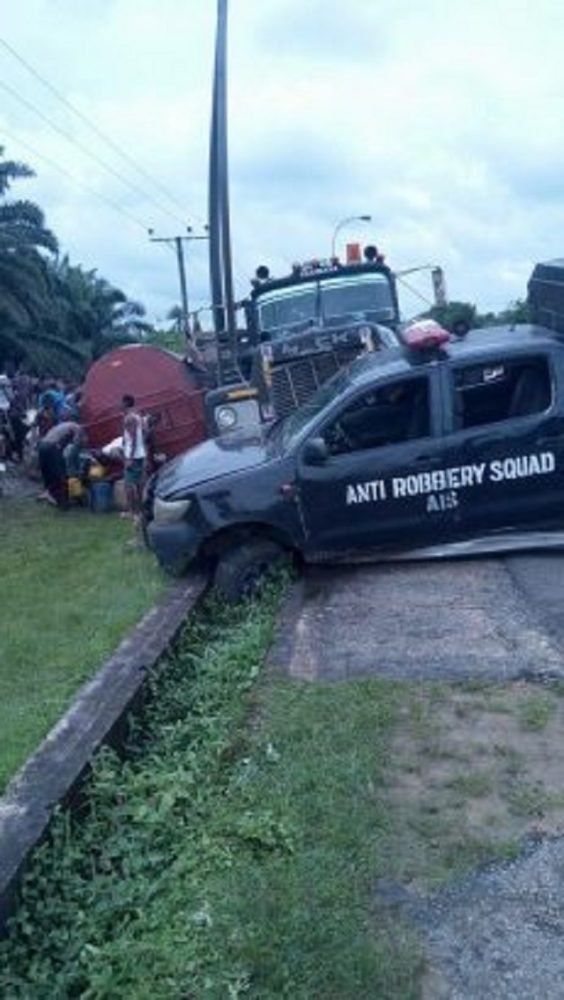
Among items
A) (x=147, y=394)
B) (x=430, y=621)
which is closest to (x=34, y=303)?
(x=147, y=394)

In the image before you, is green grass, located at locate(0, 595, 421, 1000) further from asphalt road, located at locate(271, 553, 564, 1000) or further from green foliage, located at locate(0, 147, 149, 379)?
green foliage, located at locate(0, 147, 149, 379)

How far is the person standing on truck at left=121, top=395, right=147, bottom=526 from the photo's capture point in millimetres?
14117

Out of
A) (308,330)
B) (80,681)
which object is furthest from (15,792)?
(308,330)

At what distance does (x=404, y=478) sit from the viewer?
8.37 meters

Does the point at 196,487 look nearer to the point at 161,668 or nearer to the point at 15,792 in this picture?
the point at 161,668

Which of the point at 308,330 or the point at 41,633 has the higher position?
the point at 308,330

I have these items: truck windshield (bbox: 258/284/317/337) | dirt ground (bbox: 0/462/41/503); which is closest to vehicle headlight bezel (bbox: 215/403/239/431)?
truck windshield (bbox: 258/284/317/337)

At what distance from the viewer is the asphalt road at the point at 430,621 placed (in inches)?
233

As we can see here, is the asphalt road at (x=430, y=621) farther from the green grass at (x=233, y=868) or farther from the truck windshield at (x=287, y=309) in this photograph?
the truck windshield at (x=287, y=309)

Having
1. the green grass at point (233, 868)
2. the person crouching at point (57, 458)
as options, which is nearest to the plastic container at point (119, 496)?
the person crouching at point (57, 458)

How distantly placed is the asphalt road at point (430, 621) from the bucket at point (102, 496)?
23.8ft

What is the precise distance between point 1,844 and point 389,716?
1790mm

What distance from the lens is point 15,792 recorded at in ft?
14.7

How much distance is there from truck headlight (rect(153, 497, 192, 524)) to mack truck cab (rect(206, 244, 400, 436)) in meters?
4.29
